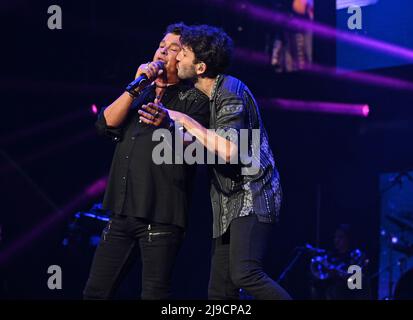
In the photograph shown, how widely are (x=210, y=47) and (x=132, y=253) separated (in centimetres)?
103

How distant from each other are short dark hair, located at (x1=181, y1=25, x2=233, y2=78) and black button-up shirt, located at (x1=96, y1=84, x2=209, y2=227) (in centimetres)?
18

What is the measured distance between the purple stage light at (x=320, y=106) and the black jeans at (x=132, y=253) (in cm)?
412

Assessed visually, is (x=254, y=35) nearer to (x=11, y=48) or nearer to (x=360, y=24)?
(x=360, y=24)

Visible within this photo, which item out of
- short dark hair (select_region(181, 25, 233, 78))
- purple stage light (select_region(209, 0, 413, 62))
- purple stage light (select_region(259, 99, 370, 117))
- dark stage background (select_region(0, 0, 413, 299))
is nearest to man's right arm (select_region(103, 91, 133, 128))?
short dark hair (select_region(181, 25, 233, 78))

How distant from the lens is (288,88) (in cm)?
700

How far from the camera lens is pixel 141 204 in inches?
119

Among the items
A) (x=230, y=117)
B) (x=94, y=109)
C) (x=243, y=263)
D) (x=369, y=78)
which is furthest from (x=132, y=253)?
(x=369, y=78)

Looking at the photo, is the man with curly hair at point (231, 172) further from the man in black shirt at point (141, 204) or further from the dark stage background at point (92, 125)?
the dark stage background at point (92, 125)

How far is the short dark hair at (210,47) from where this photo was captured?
3053 millimetres

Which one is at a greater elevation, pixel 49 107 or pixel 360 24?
pixel 360 24

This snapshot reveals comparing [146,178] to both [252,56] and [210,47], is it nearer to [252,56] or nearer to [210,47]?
[210,47]
